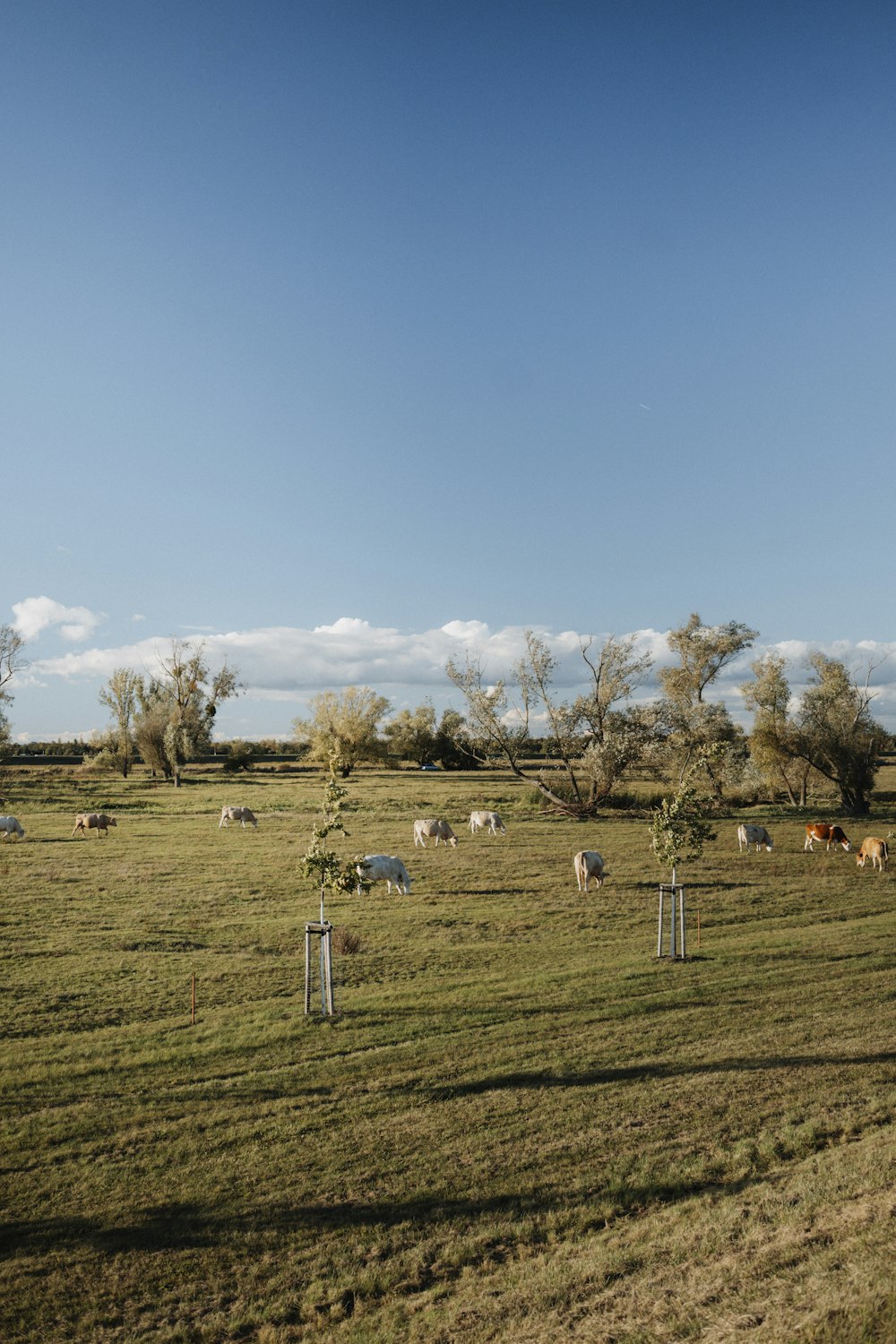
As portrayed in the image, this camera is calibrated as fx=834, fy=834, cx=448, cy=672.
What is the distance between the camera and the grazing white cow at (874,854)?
33.5 metres

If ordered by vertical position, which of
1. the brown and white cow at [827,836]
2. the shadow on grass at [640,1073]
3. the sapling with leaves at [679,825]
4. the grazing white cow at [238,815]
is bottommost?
the brown and white cow at [827,836]

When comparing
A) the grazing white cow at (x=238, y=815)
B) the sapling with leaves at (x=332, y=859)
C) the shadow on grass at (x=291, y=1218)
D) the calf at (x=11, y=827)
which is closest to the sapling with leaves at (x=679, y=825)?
the sapling with leaves at (x=332, y=859)

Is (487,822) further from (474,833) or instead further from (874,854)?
(874,854)

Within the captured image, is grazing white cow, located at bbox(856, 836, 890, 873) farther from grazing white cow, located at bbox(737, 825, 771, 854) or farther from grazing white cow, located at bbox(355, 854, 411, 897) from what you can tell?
grazing white cow, located at bbox(355, 854, 411, 897)

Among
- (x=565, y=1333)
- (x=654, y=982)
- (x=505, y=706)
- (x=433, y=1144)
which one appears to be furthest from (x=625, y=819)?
(x=565, y=1333)

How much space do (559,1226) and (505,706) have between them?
47008mm

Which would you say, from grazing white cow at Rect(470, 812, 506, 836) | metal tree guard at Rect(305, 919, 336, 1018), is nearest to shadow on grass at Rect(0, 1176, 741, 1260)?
metal tree guard at Rect(305, 919, 336, 1018)

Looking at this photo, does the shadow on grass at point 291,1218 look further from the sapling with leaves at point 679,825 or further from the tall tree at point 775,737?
the tall tree at point 775,737

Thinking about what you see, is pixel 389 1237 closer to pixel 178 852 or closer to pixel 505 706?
pixel 178 852

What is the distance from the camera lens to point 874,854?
33562 mm

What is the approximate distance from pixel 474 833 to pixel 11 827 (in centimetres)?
2164

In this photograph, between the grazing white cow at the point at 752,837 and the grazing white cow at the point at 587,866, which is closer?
the grazing white cow at the point at 587,866

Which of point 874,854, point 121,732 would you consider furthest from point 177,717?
point 874,854

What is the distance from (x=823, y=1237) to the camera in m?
7.24
